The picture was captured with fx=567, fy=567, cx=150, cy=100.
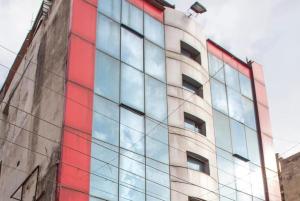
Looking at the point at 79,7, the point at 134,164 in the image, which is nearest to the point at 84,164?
the point at 134,164

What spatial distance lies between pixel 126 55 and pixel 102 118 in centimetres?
501

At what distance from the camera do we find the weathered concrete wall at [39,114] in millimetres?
28875

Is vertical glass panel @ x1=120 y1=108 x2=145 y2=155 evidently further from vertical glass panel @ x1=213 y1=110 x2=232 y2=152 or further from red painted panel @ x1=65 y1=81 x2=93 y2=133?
vertical glass panel @ x1=213 y1=110 x2=232 y2=152

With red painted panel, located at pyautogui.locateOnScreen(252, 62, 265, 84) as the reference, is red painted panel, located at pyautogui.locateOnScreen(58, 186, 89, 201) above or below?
below

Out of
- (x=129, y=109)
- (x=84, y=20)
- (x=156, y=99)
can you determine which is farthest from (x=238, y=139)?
(x=84, y=20)

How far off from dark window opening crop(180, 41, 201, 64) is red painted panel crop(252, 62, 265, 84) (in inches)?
246

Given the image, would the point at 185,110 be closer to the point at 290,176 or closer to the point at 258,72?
the point at 258,72

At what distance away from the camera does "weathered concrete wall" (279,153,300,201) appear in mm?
45750

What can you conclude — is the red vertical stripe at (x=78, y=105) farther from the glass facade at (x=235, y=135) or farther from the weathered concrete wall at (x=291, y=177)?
the weathered concrete wall at (x=291, y=177)

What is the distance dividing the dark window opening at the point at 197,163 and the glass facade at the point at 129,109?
1889mm

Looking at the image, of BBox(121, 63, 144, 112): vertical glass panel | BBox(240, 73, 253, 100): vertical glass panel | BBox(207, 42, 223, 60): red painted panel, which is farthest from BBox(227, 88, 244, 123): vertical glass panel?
BBox(121, 63, 144, 112): vertical glass panel

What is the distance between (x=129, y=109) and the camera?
3150 cm

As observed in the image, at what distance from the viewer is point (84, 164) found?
27.6m

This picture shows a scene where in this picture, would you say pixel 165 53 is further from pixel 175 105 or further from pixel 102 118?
pixel 102 118
